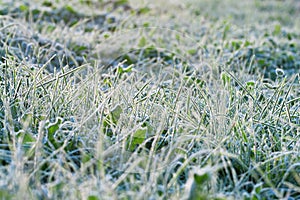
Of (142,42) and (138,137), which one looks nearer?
(138,137)

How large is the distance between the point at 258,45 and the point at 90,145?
2.44 metres

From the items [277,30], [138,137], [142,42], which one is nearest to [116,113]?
[138,137]

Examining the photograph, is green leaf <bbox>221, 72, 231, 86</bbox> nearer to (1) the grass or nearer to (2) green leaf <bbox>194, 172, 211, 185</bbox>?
(1) the grass

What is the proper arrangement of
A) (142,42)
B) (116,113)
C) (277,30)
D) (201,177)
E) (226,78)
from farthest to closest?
(277,30), (142,42), (226,78), (116,113), (201,177)

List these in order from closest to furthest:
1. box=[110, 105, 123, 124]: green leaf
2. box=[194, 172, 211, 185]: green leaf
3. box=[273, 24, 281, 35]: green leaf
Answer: box=[194, 172, 211, 185]: green leaf
box=[110, 105, 123, 124]: green leaf
box=[273, 24, 281, 35]: green leaf

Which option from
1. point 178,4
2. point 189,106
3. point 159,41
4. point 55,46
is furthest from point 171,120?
point 178,4

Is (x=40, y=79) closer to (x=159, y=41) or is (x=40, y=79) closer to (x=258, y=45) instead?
(x=159, y=41)

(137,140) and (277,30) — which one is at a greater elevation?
(137,140)

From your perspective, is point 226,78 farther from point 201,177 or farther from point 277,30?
point 277,30

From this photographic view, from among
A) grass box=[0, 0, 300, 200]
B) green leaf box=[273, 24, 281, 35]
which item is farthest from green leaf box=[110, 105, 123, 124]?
green leaf box=[273, 24, 281, 35]

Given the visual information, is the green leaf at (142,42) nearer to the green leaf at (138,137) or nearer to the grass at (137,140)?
the grass at (137,140)

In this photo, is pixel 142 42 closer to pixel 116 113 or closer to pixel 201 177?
pixel 116 113

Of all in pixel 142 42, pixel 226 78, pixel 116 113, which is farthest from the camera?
pixel 142 42

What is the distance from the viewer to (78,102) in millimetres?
2117
